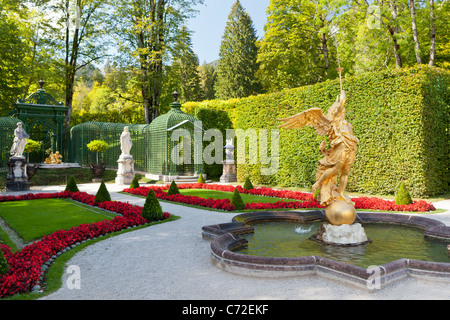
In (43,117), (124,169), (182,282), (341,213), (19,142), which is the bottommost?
(182,282)

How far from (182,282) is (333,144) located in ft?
13.0

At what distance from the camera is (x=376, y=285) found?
168 inches

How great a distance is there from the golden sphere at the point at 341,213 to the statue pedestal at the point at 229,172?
1491 cm

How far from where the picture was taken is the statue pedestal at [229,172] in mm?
21391

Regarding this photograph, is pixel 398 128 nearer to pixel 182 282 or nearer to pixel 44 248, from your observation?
pixel 182 282

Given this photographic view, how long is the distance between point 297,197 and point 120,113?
28.5m

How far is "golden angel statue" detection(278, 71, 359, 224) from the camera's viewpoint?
6422mm

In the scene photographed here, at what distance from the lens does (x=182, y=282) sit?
15.4ft

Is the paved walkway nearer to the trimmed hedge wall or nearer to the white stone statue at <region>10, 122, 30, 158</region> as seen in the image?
the trimmed hedge wall

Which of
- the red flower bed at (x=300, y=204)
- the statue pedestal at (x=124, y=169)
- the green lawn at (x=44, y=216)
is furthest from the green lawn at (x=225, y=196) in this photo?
the statue pedestal at (x=124, y=169)

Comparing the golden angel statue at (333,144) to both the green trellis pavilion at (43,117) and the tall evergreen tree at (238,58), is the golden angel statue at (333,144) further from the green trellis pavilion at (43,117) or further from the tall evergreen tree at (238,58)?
the tall evergreen tree at (238,58)

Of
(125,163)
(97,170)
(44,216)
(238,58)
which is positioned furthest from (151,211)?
(238,58)

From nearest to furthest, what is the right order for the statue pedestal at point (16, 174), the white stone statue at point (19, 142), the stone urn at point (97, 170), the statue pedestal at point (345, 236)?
the statue pedestal at point (345, 236), the statue pedestal at point (16, 174), the white stone statue at point (19, 142), the stone urn at point (97, 170)
